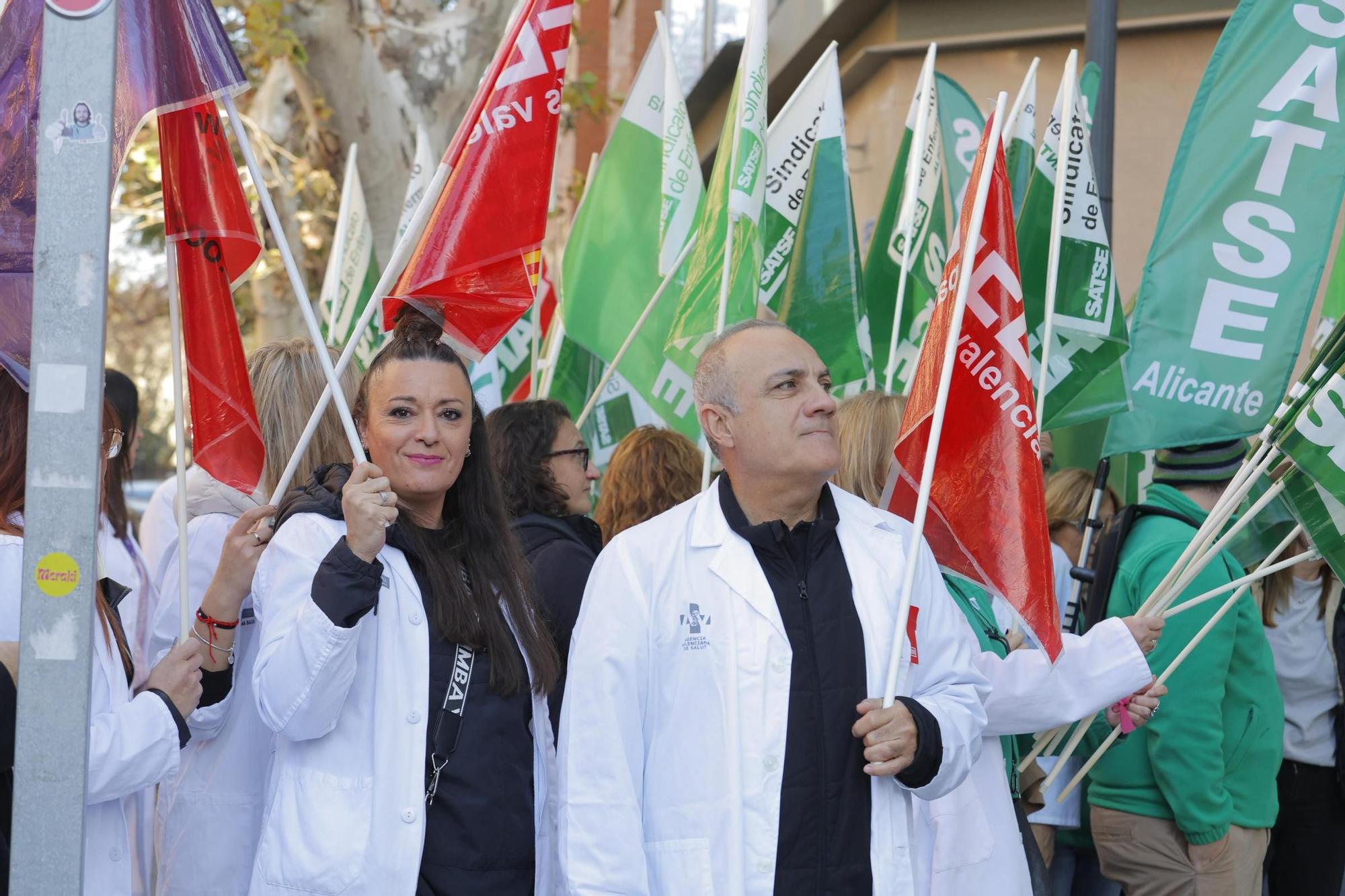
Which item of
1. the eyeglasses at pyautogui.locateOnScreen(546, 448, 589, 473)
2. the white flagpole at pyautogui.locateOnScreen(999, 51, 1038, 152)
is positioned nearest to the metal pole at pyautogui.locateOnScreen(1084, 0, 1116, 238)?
the white flagpole at pyautogui.locateOnScreen(999, 51, 1038, 152)

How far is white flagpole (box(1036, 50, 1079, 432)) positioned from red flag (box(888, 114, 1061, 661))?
0.87 metres

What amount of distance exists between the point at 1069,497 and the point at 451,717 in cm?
385

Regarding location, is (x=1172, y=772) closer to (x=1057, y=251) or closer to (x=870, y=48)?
(x=1057, y=251)

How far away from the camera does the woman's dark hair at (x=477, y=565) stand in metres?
3.37

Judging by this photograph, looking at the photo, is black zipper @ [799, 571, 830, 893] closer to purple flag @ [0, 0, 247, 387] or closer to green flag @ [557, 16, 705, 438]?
purple flag @ [0, 0, 247, 387]

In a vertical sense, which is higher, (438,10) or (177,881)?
(438,10)

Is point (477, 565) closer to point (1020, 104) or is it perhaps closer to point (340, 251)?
point (1020, 104)

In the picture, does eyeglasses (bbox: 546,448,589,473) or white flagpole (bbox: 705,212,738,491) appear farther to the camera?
white flagpole (bbox: 705,212,738,491)

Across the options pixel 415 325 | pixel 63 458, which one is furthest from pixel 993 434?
pixel 63 458

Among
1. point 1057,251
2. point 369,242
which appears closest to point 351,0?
point 369,242

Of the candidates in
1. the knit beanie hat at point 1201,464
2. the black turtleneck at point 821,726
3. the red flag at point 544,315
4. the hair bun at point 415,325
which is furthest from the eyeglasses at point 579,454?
the red flag at point 544,315

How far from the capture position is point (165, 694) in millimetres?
3266

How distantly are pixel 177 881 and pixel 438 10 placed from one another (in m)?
8.40

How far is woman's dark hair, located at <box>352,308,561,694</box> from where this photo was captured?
337cm
